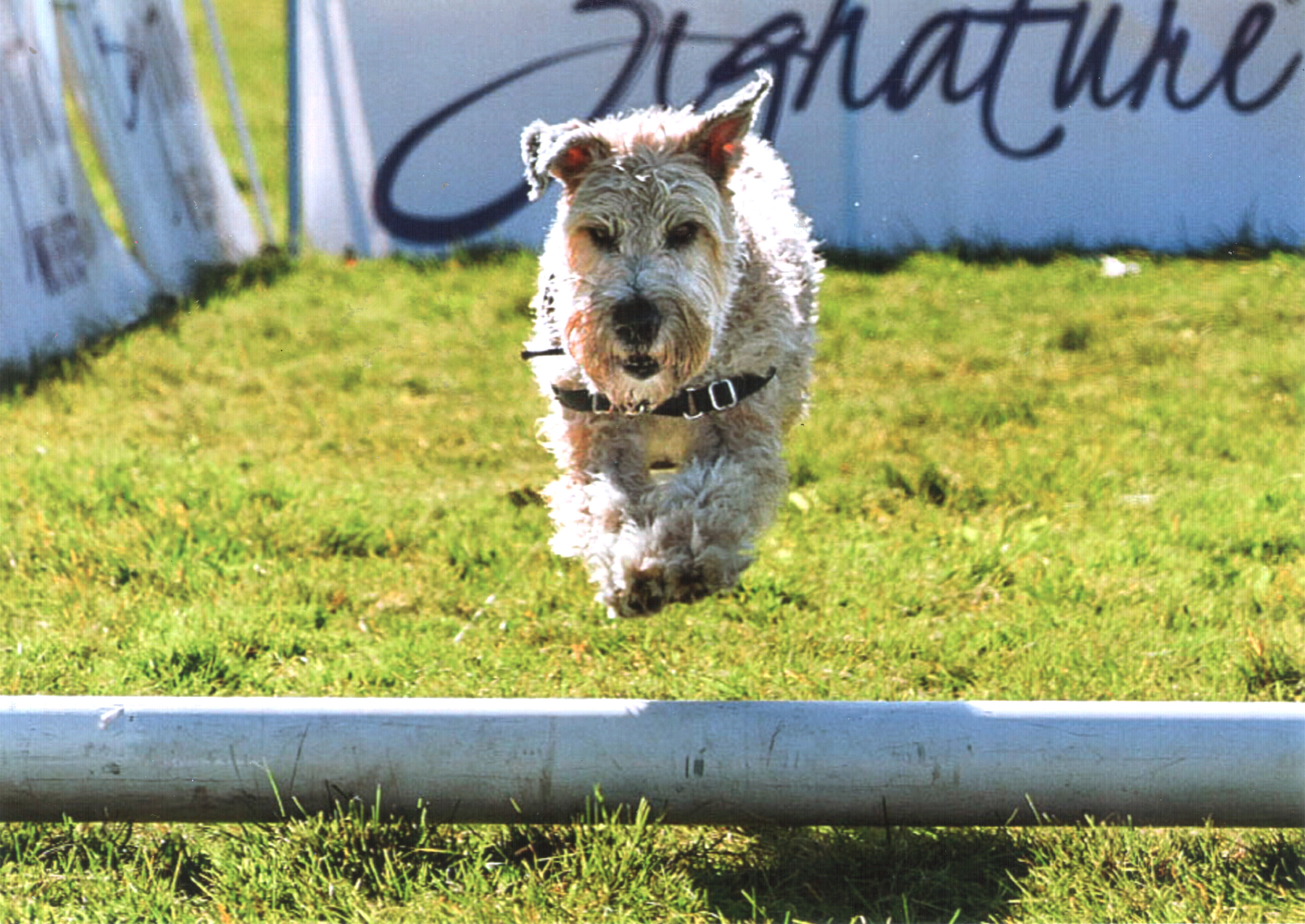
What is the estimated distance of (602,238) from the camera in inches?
167

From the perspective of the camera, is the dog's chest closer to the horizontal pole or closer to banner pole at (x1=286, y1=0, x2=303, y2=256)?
the horizontal pole

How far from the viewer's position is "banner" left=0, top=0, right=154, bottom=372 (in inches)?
317

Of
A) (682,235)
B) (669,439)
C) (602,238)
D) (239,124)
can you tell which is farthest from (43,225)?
(682,235)

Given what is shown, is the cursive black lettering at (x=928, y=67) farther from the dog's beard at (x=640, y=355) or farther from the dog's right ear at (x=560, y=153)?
the dog's beard at (x=640, y=355)

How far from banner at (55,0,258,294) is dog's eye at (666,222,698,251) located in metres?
5.89

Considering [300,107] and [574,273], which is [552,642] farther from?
[300,107]

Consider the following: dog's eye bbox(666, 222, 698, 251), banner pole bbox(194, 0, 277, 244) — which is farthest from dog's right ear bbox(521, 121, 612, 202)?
banner pole bbox(194, 0, 277, 244)

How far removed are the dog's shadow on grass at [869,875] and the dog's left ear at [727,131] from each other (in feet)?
5.91

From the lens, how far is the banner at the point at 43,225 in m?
8.06

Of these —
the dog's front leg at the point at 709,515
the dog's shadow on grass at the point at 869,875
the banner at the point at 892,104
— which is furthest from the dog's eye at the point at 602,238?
the banner at the point at 892,104

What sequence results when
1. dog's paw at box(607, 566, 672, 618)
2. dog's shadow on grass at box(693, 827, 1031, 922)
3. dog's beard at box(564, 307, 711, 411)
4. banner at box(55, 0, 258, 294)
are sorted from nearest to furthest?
dog's shadow on grass at box(693, 827, 1031, 922)
dog's paw at box(607, 566, 672, 618)
dog's beard at box(564, 307, 711, 411)
banner at box(55, 0, 258, 294)

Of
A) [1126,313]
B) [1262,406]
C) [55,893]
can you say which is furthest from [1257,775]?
[1126,313]

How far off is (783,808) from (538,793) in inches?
22.2

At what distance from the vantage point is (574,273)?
167 inches
